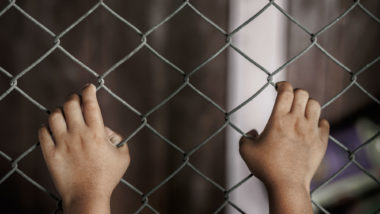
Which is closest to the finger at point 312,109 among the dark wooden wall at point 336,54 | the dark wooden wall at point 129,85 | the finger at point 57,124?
the finger at point 57,124

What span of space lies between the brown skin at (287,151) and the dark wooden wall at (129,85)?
1182 millimetres

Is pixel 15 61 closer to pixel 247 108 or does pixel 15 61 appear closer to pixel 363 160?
pixel 247 108

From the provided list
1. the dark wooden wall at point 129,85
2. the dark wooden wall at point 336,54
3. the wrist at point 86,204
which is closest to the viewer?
the wrist at point 86,204

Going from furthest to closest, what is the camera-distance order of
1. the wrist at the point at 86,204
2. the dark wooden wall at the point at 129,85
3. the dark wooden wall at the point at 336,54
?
1. the dark wooden wall at the point at 336,54
2. the dark wooden wall at the point at 129,85
3. the wrist at the point at 86,204

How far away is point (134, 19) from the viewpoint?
1904mm

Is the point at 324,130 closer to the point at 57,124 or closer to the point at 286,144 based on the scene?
the point at 286,144

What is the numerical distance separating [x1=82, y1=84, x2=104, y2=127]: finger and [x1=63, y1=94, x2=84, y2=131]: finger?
12 mm

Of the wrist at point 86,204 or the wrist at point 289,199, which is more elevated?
the wrist at point 289,199

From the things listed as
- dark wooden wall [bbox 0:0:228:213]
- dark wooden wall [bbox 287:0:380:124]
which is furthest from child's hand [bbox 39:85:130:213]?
dark wooden wall [bbox 287:0:380:124]

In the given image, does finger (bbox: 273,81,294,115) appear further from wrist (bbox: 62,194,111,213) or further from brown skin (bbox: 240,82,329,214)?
wrist (bbox: 62,194,111,213)

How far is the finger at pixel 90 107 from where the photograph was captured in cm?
73

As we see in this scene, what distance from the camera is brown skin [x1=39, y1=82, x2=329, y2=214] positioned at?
0.74 meters

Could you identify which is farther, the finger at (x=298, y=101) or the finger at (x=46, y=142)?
the finger at (x=298, y=101)

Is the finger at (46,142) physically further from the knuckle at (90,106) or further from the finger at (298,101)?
the finger at (298,101)
